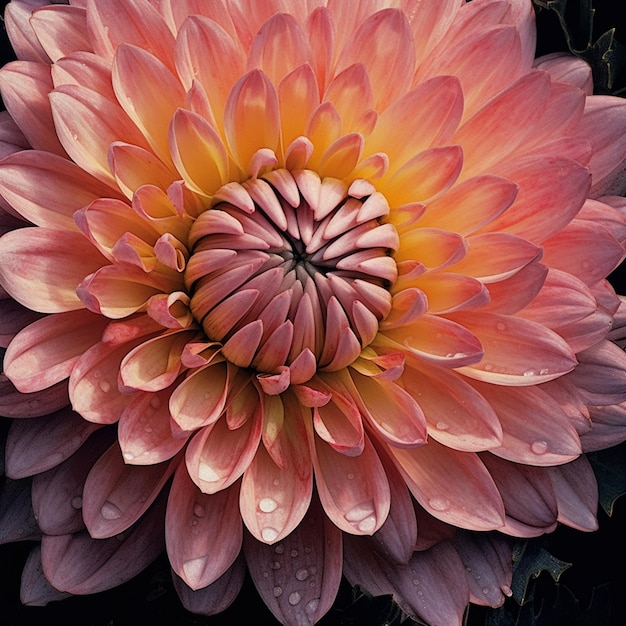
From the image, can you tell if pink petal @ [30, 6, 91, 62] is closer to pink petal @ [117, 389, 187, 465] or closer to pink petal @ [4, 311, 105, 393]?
pink petal @ [4, 311, 105, 393]

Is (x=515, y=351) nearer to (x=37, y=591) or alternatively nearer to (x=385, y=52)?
(x=385, y=52)

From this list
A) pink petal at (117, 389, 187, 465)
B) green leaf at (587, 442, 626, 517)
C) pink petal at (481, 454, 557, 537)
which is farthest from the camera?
green leaf at (587, 442, 626, 517)

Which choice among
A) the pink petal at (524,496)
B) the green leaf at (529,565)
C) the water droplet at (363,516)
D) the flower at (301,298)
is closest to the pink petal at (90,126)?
the flower at (301,298)

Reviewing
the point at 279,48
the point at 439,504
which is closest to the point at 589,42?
the point at 279,48

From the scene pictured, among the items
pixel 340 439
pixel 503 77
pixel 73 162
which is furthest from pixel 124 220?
pixel 503 77

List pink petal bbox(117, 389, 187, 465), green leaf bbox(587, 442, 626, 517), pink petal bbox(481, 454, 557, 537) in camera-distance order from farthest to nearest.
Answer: green leaf bbox(587, 442, 626, 517), pink petal bbox(481, 454, 557, 537), pink petal bbox(117, 389, 187, 465)

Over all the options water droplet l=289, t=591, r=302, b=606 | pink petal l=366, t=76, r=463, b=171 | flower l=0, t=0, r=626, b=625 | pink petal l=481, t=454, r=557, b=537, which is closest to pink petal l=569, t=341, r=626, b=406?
flower l=0, t=0, r=626, b=625
